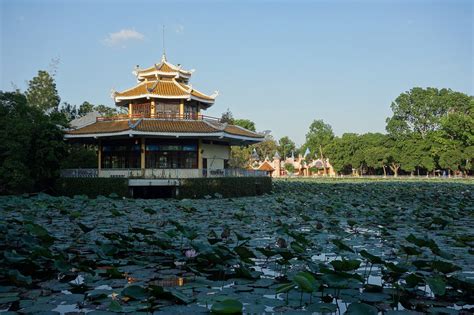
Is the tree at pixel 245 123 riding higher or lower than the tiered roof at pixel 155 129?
higher

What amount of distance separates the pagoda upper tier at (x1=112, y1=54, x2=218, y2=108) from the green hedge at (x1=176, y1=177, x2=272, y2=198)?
6.14 m

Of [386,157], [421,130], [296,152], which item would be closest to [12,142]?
[386,157]

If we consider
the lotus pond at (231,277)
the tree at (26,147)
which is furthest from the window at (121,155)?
the lotus pond at (231,277)

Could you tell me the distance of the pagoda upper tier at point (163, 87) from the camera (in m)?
27.0

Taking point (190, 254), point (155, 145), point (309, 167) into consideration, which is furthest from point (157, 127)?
point (309, 167)

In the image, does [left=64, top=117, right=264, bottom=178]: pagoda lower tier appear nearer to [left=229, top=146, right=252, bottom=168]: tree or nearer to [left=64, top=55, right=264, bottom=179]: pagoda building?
[left=64, top=55, right=264, bottom=179]: pagoda building

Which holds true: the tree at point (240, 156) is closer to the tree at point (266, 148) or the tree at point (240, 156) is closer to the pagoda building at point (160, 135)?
the tree at point (266, 148)

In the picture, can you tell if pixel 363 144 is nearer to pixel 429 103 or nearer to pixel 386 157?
pixel 386 157

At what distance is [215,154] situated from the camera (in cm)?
2828

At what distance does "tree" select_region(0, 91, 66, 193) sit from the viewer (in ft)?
69.4

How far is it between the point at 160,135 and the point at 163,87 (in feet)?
16.5

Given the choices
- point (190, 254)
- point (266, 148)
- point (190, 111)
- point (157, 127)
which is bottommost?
point (190, 254)

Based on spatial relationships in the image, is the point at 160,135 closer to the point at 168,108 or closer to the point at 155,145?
the point at 155,145

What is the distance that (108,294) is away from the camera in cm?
431
